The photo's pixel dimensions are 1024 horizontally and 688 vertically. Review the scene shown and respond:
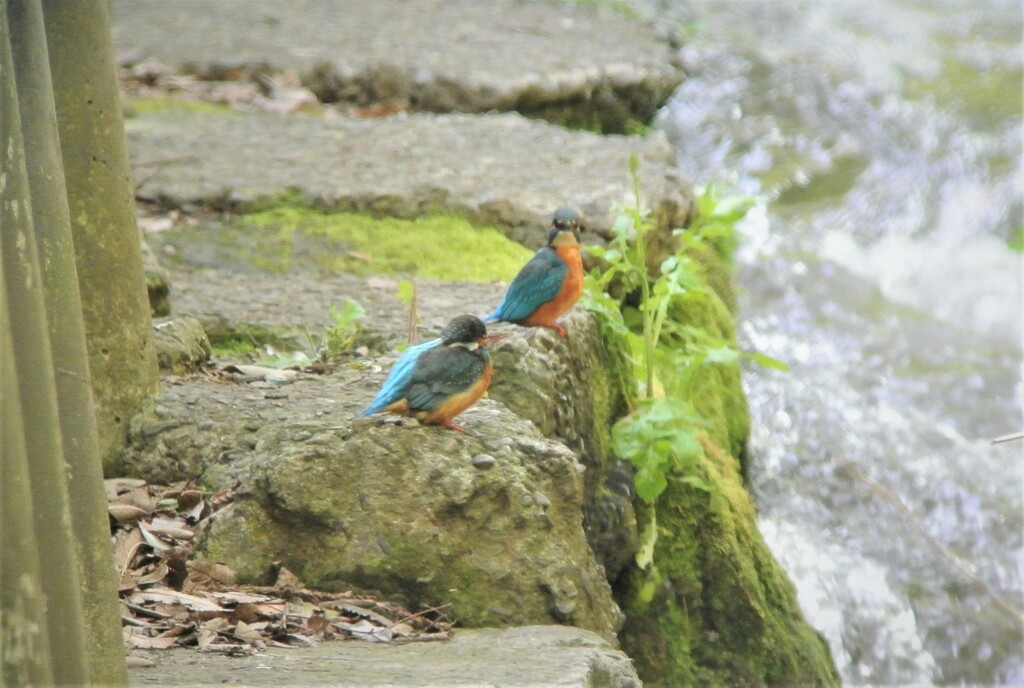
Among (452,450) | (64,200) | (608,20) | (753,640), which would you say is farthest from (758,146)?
(64,200)

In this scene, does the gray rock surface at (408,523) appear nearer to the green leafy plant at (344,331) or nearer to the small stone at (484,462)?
the small stone at (484,462)

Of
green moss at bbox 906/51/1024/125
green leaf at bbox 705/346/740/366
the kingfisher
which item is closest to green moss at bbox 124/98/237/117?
green leaf at bbox 705/346/740/366

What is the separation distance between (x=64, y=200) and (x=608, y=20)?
717 centimetres

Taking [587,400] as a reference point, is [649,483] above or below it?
below

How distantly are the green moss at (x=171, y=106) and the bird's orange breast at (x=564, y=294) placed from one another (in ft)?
12.2

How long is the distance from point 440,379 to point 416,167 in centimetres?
280

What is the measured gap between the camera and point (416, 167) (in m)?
5.60

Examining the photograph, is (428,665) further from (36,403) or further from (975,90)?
(975,90)

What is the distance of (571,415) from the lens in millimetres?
3711

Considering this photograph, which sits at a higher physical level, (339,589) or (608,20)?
(608,20)

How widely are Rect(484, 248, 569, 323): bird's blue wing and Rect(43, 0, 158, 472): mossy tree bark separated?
1030 millimetres

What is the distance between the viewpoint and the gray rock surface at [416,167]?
5.14 m

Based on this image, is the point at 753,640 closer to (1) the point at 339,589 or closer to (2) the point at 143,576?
(1) the point at 339,589

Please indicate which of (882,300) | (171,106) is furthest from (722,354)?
(171,106)
